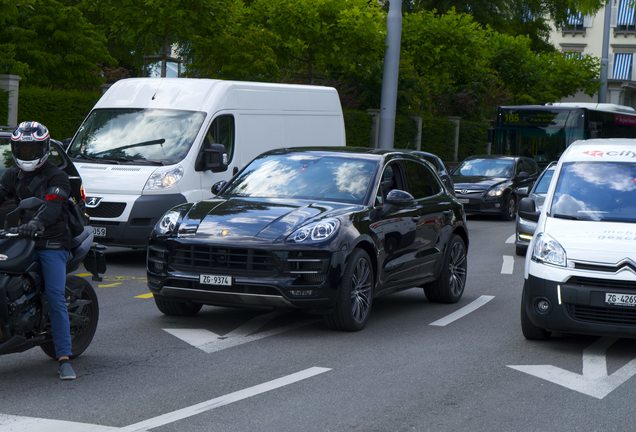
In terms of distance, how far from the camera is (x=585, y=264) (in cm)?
983

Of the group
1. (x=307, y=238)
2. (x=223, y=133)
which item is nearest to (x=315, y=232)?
(x=307, y=238)

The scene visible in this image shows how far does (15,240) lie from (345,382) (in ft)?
7.80

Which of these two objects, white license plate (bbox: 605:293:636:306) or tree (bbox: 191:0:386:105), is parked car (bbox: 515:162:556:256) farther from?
tree (bbox: 191:0:386:105)

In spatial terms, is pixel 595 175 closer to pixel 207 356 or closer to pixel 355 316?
pixel 355 316

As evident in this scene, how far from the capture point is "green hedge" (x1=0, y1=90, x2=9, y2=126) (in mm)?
24000

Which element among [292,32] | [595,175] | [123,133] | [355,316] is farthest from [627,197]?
[292,32]

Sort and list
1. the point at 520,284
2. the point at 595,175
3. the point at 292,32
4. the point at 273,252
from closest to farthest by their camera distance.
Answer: the point at 273,252 → the point at 595,175 → the point at 520,284 → the point at 292,32

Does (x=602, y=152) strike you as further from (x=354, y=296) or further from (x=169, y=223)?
(x=169, y=223)

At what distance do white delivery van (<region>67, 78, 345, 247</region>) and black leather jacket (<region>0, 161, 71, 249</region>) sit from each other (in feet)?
23.5

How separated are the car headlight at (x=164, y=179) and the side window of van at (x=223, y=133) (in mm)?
756

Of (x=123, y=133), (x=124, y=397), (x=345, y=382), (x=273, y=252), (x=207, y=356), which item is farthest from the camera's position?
(x=123, y=133)

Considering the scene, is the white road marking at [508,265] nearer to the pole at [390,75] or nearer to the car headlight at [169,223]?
the car headlight at [169,223]

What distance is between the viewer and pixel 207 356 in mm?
9289

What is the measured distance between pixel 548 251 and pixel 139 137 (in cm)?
788
